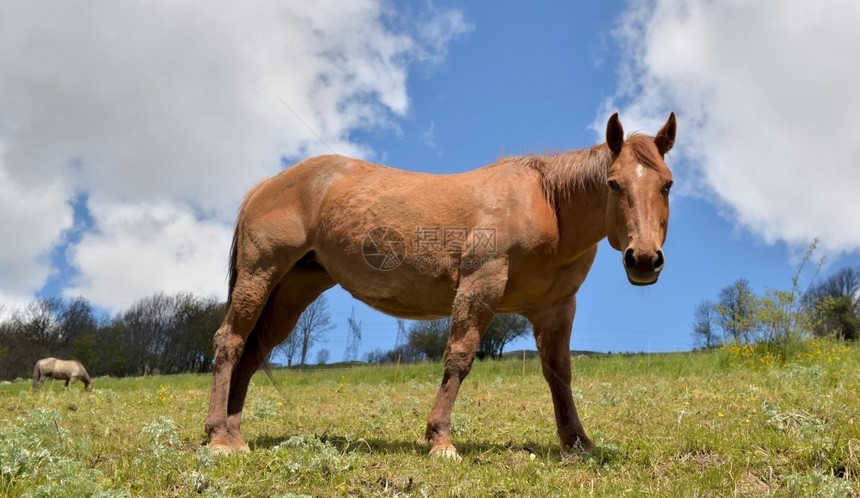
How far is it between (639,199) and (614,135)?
27.8 inches

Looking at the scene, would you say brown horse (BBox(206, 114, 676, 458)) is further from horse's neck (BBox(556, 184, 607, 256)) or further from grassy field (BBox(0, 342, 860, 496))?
grassy field (BBox(0, 342, 860, 496))

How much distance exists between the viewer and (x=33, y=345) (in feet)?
160

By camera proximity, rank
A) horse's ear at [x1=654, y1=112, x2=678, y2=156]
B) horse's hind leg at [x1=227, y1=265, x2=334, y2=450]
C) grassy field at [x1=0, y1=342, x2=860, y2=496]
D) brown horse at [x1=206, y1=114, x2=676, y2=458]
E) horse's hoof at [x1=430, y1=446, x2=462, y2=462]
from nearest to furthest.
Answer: grassy field at [x1=0, y1=342, x2=860, y2=496] < horse's hoof at [x1=430, y1=446, x2=462, y2=462] < brown horse at [x1=206, y1=114, x2=676, y2=458] < horse's ear at [x1=654, y1=112, x2=678, y2=156] < horse's hind leg at [x1=227, y1=265, x2=334, y2=450]

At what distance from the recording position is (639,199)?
4.32 meters

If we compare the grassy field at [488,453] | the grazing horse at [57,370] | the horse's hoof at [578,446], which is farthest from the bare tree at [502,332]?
the horse's hoof at [578,446]

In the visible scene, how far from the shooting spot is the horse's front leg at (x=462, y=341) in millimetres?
4648

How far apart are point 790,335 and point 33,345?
55.5m

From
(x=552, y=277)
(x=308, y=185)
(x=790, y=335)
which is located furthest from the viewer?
(x=790, y=335)

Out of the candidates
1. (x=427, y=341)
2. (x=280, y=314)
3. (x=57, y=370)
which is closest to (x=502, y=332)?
(x=427, y=341)

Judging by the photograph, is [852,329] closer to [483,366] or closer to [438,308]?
[483,366]

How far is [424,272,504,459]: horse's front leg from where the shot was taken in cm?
465

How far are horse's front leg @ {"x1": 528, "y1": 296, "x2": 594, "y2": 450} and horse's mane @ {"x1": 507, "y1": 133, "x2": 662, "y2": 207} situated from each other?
3.26ft

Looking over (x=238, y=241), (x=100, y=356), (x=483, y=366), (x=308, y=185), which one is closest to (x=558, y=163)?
(x=308, y=185)
